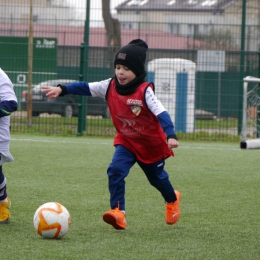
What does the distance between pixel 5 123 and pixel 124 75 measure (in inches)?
38.5

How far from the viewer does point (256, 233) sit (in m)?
5.18

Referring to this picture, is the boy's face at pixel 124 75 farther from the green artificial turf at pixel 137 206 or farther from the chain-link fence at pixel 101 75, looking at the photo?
the chain-link fence at pixel 101 75

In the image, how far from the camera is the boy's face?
17.6 feet

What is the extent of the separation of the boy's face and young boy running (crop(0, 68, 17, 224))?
0.80 metres

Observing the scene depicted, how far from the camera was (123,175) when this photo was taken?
17.5 feet

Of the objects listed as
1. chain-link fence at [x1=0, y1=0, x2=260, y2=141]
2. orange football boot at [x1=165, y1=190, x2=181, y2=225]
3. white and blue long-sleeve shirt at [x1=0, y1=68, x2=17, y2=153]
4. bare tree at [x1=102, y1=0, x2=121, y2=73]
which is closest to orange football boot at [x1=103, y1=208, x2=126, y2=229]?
orange football boot at [x1=165, y1=190, x2=181, y2=225]

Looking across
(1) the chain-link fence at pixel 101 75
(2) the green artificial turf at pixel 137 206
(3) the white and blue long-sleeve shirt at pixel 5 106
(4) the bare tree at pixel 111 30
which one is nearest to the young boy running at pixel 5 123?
(3) the white and blue long-sleeve shirt at pixel 5 106

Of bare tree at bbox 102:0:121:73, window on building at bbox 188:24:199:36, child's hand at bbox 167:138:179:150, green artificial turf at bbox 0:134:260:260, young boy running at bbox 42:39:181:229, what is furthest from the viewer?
window on building at bbox 188:24:199:36

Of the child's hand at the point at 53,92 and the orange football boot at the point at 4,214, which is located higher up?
the child's hand at the point at 53,92

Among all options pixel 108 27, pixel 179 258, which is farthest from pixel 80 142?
pixel 179 258

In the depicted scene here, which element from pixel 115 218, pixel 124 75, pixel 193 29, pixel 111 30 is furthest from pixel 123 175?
pixel 193 29

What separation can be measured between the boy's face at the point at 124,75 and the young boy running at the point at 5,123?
2.62ft

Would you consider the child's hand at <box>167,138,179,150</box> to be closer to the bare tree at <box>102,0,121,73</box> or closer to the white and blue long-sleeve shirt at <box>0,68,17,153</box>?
the white and blue long-sleeve shirt at <box>0,68,17,153</box>

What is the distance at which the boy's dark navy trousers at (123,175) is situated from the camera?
5.32 metres
